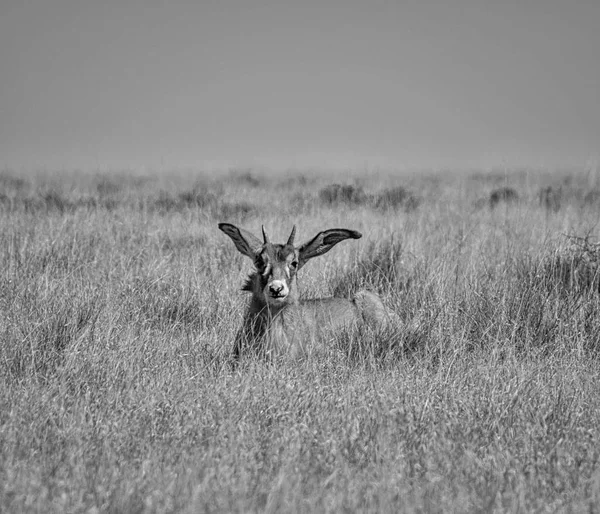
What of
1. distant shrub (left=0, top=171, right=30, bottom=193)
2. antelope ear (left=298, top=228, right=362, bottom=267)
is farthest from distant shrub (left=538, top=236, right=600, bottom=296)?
distant shrub (left=0, top=171, right=30, bottom=193)

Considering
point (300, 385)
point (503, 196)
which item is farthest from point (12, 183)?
point (300, 385)

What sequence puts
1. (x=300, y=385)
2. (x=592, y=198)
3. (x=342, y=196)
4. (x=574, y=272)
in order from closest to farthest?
(x=300, y=385)
(x=574, y=272)
(x=342, y=196)
(x=592, y=198)

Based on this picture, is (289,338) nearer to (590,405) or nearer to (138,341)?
(138,341)

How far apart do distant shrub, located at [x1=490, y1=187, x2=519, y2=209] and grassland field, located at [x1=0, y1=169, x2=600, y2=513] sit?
684 centimetres

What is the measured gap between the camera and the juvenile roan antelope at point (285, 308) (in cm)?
640

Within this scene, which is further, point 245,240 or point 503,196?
point 503,196

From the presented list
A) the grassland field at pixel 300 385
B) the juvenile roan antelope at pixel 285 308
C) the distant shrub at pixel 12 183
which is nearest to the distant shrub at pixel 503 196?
the grassland field at pixel 300 385

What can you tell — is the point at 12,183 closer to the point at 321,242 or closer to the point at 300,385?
the point at 321,242

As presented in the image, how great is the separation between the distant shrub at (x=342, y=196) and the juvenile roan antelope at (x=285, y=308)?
963 cm

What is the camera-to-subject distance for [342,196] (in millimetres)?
17688

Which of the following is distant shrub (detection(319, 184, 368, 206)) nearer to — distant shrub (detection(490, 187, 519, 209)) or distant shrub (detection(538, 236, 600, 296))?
distant shrub (detection(490, 187, 519, 209))

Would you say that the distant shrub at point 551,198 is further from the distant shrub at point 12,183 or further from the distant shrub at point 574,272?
the distant shrub at point 12,183

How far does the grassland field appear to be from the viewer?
3.58 meters

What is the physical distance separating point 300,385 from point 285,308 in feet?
6.18
